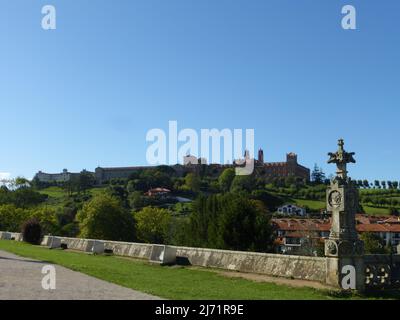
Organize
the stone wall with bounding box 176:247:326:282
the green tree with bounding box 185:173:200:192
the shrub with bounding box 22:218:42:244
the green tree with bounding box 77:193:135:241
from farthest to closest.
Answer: the green tree with bounding box 185:173:200:192, the green tree with bounding box 77:193:135:241, the shrub with bounding box 22:218:42:244, the stone wall with bounding box 176:247:326:282

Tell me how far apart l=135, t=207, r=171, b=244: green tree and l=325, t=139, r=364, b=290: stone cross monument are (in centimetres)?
6324

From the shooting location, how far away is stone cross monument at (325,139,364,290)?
1325 cm

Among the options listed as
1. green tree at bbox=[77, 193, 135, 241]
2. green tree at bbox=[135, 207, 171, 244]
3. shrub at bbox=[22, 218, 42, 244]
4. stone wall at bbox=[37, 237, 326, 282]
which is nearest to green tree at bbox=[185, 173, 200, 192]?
green tree at bbox=[135, 207, 171, 244]

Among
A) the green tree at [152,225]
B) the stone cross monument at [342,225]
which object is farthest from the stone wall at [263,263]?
the green tree at [152,225]

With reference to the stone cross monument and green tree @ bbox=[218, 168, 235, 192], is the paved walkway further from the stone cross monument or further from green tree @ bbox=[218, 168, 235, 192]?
green tree @ bbox=[218, 168, 235, 192]

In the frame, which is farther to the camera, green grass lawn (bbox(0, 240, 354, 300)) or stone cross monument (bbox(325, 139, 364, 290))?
stone cross monument (bbox(325, 139, 364, 290))

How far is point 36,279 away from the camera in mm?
12789

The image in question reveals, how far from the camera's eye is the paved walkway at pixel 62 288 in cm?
979

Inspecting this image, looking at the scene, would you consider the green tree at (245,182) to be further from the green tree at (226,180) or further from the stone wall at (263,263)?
the stone wall at (263,263)

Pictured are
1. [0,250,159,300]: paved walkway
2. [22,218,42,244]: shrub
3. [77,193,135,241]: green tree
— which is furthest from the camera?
[77,193,135,241]: green tree

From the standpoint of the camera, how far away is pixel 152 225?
80.1m

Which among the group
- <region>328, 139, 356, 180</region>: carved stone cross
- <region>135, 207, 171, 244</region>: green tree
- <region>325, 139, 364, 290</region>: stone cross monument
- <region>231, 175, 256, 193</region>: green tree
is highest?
<region>231, 175, 256, 193</region>: green tree
